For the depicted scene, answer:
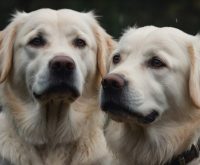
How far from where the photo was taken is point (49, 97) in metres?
7.57

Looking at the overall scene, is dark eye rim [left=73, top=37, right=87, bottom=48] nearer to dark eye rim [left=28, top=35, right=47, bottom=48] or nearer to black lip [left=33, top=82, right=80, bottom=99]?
dark eye rim [left=28, top=35, right=47, bottom=48]

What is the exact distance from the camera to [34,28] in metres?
7.84

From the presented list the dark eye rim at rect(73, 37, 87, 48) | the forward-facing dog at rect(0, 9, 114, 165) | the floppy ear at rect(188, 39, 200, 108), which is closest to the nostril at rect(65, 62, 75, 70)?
the forward-facing dog at rect(0, 9, 114, 165)

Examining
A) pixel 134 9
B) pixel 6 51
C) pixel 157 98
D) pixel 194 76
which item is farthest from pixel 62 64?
pixel 134 9

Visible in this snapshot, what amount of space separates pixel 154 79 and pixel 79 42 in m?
1.07

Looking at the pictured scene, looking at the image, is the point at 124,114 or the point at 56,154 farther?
the point at 56,154

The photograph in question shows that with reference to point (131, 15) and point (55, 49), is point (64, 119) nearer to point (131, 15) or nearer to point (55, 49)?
point (55, 49)

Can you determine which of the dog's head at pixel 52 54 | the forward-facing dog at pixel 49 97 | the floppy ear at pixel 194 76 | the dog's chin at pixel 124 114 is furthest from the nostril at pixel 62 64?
the floppy ear at pixel 194 76

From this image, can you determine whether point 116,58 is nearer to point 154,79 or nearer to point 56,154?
point 154,79

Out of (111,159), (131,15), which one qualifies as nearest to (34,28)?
(111,159)

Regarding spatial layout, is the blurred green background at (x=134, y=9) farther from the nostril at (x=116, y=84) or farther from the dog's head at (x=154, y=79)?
the nostril at (x=116, y=84)

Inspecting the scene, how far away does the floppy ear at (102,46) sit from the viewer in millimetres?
7949

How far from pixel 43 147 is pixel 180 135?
136 cm

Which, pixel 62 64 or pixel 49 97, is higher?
pixel 62 64
